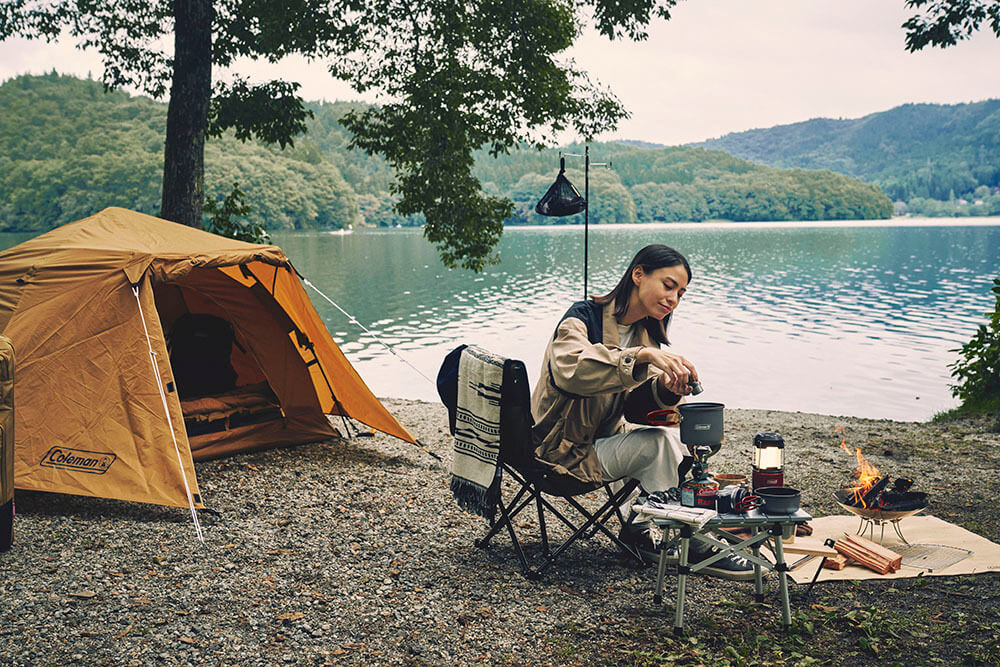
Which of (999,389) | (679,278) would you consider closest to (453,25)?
(679,278)

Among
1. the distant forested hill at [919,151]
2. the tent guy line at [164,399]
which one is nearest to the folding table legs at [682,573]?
the tent guy line at [164,399]

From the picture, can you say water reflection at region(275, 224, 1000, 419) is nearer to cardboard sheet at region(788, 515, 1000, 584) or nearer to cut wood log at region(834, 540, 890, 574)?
cardboard sheet at region(788, 515, 1000, 584)

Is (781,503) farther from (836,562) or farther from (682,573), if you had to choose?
(836,562)

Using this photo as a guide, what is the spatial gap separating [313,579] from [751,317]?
21187 millimetres

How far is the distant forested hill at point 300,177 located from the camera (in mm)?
49750

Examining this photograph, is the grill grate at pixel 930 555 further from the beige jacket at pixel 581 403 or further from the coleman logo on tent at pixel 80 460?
the coleman logo on tent at pixel 80 460

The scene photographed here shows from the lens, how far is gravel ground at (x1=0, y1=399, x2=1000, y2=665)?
2928 millimetres

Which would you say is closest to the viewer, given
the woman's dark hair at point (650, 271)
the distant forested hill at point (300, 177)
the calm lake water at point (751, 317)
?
the woman's dark hair at point (650, 271)

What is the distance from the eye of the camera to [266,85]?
9625mm

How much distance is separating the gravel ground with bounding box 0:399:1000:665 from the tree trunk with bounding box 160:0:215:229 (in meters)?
3.21

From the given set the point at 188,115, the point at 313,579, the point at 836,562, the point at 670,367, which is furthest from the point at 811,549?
the point at 188,115

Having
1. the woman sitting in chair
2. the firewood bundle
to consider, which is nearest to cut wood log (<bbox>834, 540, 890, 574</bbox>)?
the firewood bundle

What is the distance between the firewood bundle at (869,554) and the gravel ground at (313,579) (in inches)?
14.7

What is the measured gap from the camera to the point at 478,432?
3574mm
